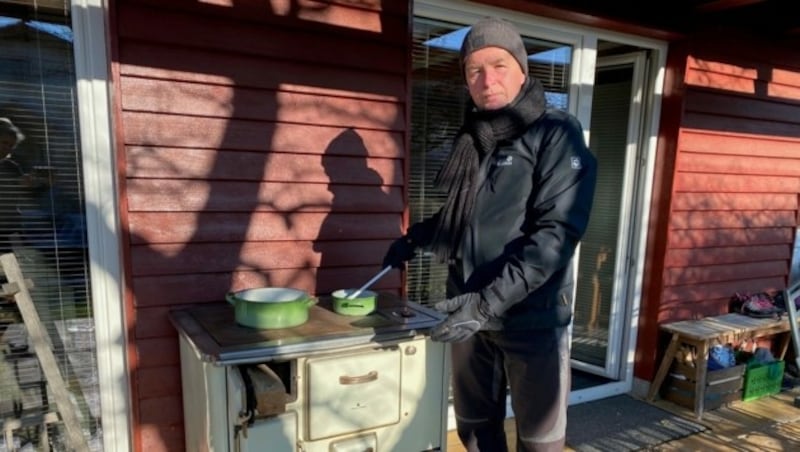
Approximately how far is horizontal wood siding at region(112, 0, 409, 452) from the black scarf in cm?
56

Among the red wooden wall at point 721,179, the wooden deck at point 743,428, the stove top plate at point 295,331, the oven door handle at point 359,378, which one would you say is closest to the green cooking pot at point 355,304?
the stove top plate at point 295,331

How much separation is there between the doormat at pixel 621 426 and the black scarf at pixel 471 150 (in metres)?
1.60

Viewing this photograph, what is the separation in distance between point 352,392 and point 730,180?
9.43 feet

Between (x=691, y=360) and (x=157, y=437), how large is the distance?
2851mm

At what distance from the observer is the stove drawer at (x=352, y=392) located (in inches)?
58.6

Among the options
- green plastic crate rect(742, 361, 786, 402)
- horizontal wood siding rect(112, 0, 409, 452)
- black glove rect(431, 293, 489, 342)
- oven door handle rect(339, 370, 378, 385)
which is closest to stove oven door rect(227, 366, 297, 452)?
oven door handle rect(339, 370, 378, 385)

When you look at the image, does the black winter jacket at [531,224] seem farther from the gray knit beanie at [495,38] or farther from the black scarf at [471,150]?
the gray knit beanie at [495,38]

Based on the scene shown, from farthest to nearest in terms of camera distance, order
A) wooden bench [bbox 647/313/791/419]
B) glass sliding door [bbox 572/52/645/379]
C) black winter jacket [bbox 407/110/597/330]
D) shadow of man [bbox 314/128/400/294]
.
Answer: glass sliding door [bbox 572/52/645/379] → wooden bench [bbox 647/313/791/419] → shadow of man [bbox 314/128/400/294] → black winter jacket [bbox 407/110/597/330]

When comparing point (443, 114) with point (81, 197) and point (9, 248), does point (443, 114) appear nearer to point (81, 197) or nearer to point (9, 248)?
point (81, 197)

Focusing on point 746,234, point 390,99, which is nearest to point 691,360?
point 746,234

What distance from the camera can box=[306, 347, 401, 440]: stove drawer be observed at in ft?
4.89

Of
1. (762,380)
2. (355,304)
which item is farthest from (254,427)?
(762,380)

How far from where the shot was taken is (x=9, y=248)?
172cm

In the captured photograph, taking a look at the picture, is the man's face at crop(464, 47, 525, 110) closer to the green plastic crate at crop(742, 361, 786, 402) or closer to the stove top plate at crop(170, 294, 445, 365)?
the stove top plate at crop(170, 294, 445, 365)
